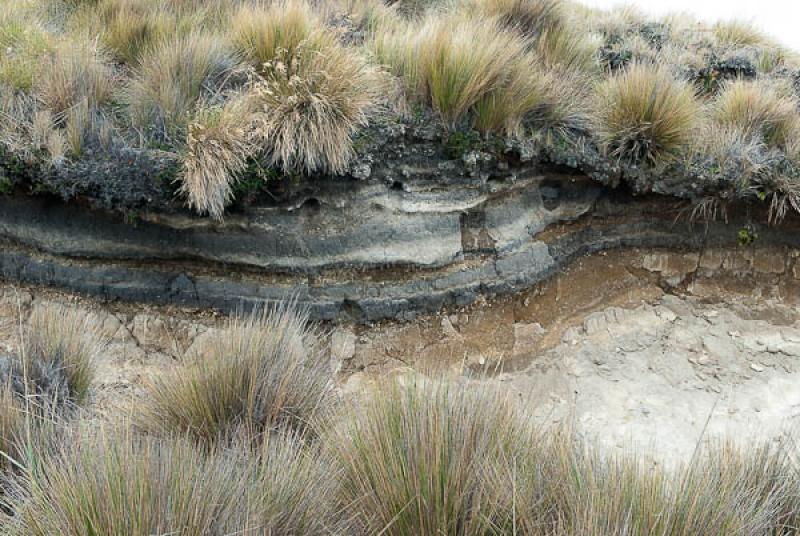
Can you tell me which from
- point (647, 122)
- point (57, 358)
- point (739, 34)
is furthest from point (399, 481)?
point (739, 34)

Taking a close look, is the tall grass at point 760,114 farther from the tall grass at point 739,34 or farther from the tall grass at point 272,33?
the tall grass at point 272,33

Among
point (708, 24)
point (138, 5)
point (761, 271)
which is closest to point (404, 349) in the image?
point (761, 271)

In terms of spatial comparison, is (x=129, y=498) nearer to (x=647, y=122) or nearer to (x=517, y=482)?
(x=517, y=482)

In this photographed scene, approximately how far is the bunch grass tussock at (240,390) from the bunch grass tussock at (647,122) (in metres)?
3.64

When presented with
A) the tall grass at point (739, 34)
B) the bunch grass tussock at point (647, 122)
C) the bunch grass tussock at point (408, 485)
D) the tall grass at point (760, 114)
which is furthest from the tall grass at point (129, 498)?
the tall grass at point (739, 34)

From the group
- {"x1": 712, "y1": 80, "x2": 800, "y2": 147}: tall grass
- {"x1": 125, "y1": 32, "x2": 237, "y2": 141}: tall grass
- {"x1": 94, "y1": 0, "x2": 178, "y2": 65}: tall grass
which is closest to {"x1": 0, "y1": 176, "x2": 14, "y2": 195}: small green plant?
{"x1": 125, "y1": 32, "x2": 237, "y2": 141}: tall grass

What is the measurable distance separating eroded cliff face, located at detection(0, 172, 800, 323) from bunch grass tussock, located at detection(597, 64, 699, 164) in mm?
1424

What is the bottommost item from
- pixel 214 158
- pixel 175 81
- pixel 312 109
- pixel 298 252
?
pixel 298 252

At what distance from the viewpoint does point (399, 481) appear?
7.52ft

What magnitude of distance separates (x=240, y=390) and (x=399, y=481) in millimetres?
1337

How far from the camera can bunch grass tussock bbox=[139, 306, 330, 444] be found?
3100mm

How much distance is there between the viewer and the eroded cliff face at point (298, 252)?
187 inches

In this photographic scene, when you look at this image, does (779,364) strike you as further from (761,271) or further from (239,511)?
(239,511)

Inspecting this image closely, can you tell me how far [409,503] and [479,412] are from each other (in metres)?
0.59
